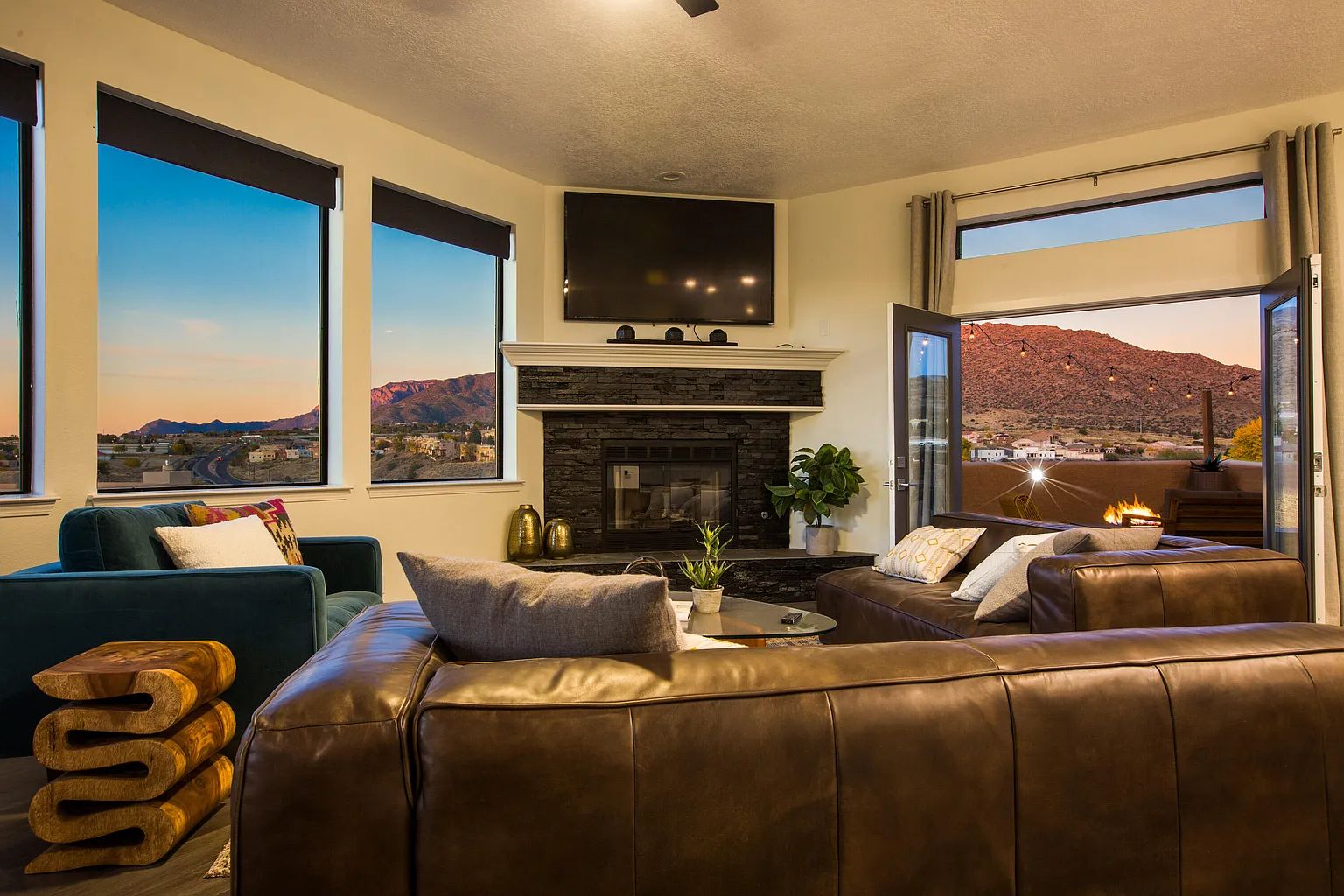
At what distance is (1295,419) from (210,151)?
5450 millimetres

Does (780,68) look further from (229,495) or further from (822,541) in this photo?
(229,495)

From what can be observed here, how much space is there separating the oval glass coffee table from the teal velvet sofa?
1.19 meters

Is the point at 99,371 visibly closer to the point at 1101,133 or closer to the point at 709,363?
the point at 709,363

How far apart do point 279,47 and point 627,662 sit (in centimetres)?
381

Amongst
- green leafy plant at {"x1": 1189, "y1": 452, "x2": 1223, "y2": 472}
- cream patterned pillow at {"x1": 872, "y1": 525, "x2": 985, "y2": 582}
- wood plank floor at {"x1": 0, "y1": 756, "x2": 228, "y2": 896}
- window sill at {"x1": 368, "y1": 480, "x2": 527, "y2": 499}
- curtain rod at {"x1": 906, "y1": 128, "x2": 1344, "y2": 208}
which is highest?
curtain rod at {"x1": 906, "y1": 128, "x2": 1344, "y2": 208}

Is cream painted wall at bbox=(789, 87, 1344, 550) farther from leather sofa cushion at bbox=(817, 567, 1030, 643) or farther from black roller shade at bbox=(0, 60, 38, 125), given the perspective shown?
black roller shade at bbox=(0, 60, 38, 125)

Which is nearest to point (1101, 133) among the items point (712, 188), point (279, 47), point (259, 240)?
point (712, 188)

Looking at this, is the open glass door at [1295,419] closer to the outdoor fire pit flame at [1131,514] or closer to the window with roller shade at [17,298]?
the outdoor fire pit flame at [1131,514]

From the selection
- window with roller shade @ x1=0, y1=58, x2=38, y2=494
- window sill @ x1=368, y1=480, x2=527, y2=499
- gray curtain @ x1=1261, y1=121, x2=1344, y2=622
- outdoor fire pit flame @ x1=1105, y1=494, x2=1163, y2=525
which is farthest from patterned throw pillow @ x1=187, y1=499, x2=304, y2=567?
outdoor fire pit flame @ x1=1105, y1=494, x2=1163, y2=525

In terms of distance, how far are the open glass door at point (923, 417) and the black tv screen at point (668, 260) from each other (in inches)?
48.5

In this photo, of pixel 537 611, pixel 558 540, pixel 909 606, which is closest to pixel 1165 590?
pixel 909 606

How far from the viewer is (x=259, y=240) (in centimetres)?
417

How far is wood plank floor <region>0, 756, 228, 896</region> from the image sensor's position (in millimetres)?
1818

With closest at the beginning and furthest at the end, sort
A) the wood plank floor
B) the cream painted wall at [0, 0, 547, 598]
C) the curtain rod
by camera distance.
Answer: the wood plank floor < the cream painted wall at [0, 0, 547, 598] < the curtain rod
